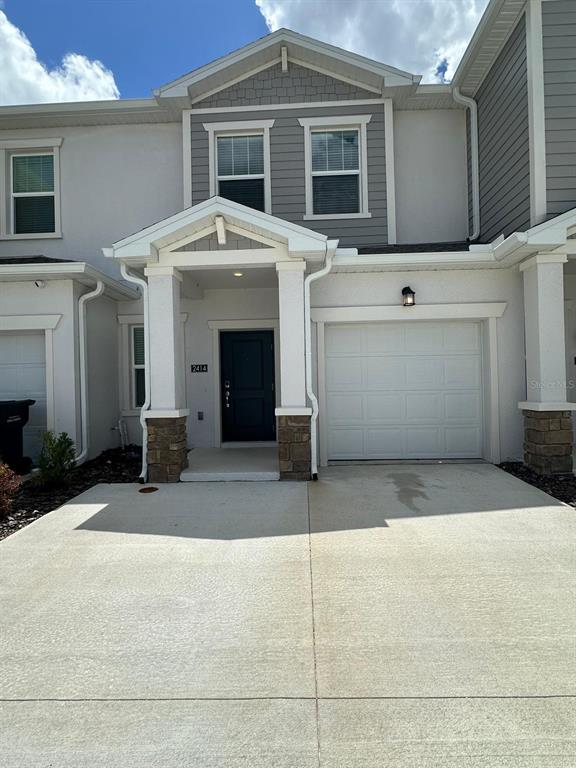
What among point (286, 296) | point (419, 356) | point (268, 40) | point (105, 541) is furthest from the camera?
point (268, 40)

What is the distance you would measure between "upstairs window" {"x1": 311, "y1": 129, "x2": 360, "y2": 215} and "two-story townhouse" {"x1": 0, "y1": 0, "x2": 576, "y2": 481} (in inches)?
1.5

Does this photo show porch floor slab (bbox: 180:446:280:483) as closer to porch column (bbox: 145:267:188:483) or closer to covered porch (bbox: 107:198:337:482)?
covered porch (bbox: 107:198:337:482)

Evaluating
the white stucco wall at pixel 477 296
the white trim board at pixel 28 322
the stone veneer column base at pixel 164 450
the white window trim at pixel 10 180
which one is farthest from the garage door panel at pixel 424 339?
the white window trim at pixel 10 180

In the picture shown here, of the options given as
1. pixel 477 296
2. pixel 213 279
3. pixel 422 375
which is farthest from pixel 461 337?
pixel 213 279

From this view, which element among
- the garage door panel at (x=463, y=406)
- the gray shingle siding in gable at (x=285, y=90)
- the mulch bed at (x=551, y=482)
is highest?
the gray shingle siding in gable at (x=285, y=90)

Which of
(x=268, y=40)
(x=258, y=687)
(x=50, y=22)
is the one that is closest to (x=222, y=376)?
(x=268, y=40)

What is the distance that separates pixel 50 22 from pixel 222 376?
864 cm

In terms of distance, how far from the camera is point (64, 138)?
29.3 feet

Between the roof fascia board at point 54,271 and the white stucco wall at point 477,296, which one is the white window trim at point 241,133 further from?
the roof fascia board at point 54,271

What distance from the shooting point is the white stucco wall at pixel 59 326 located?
7.38 m

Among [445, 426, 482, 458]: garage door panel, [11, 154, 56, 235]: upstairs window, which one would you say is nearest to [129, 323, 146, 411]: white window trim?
[11, 154, 56, 235]: upstairs window

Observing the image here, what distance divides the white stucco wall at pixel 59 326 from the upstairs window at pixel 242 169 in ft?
11.0

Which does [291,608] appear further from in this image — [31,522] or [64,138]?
[64,138]

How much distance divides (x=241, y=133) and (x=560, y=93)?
502 centimetres
